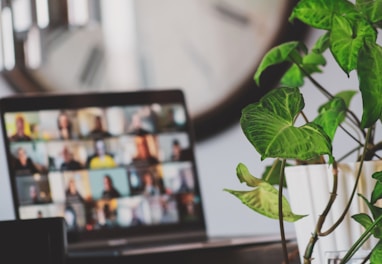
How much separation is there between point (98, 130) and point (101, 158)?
5cm

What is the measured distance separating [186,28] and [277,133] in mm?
1166

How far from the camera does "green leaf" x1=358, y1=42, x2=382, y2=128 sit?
784mm

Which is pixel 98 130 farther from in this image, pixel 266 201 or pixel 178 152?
pixel 266 201

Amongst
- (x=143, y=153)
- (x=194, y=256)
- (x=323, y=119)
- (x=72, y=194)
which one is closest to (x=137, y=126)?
(x=143, y=153)

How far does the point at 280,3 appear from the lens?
1842 millimetres

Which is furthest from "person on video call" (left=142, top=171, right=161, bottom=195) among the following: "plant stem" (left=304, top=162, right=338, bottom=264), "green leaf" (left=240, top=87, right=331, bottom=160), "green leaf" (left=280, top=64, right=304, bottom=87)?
"green leaf" (left=240, top=87, right=331, bottom=160)

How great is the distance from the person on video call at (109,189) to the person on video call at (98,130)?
7cm

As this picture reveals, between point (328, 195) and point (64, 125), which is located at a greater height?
point (64, 125)

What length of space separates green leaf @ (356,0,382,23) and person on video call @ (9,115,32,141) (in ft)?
2.36

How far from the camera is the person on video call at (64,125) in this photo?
1.46 meters

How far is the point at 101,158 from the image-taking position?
1472mm

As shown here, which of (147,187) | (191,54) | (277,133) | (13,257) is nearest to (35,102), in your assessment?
(147,187)

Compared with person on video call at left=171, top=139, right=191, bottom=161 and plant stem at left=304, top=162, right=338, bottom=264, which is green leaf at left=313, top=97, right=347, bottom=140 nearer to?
plant stem at left=304, top=162, right=338, bottom=264

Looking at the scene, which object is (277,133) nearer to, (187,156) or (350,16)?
(350,16)
